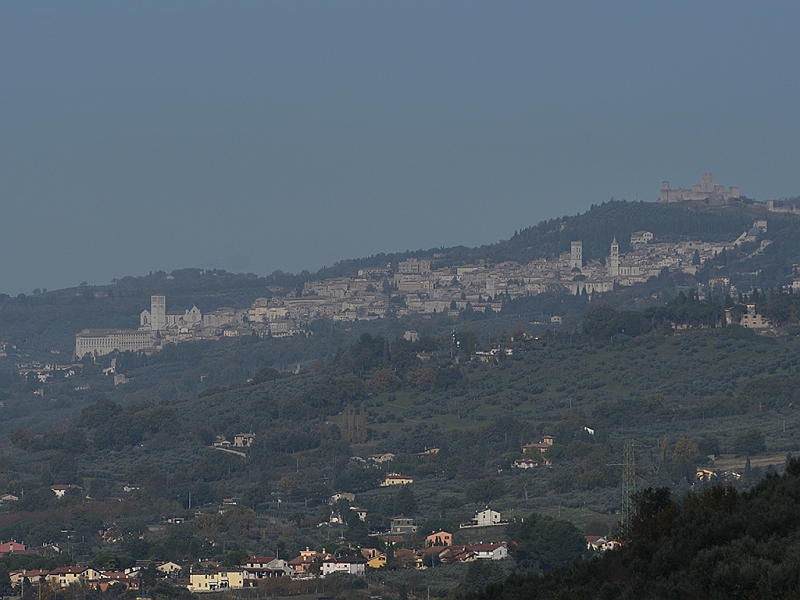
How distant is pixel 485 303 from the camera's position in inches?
7175

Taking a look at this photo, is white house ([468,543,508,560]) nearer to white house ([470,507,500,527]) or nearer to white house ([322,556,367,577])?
white house ([322,556,367,577])

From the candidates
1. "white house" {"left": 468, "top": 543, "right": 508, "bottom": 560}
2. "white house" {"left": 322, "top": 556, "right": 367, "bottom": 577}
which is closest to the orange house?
"white house" {"left": 468, "top": 543, "right": 508, "bottom": 560}

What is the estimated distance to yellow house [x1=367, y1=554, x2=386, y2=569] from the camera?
52.1 meters

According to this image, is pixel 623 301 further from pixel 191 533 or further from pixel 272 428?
pixel 191 533

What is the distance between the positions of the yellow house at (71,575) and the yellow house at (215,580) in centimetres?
288

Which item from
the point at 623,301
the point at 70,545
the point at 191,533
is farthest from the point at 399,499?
the point at 623,301

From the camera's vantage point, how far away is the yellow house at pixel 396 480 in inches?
2975

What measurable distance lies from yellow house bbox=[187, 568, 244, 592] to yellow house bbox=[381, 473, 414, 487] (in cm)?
2543

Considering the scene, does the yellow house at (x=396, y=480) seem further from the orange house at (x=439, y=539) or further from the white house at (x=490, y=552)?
the white house at (x=490, y=552)

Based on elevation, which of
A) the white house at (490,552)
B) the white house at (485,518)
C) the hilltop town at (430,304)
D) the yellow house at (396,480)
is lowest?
the yellow house at (396,480)

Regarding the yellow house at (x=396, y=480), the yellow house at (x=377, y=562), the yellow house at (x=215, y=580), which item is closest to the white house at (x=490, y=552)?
the yellow house at (x=377, y=562)

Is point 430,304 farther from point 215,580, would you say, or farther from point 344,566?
point 215,580

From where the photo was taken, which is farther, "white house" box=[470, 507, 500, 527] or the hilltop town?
the hilltop town

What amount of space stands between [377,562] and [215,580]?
18.2 ft
